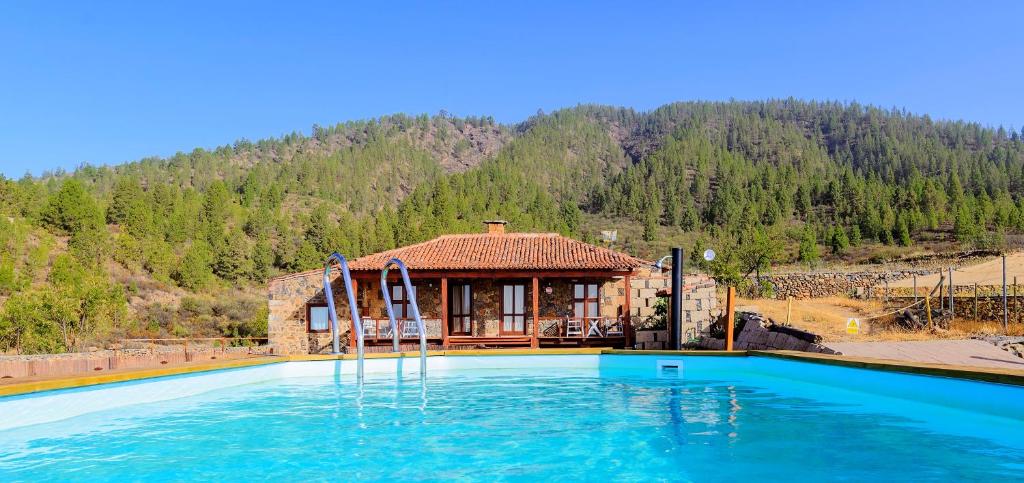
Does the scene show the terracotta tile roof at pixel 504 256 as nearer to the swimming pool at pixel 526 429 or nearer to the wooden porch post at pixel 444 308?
the wooden porch post at pixel 444 308

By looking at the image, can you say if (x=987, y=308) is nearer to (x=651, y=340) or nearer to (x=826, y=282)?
(x=651, y=340)

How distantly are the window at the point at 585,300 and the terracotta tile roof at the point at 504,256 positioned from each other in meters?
0.88


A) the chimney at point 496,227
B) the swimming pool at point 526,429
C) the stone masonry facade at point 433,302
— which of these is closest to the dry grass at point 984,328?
the stone masonry facade at point 433,302

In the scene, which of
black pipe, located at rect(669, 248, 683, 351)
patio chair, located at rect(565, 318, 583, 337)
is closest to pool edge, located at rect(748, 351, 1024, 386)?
black pipe, located at rect(669, 248, 683, 351)

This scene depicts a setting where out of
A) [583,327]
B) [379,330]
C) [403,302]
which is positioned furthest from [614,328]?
[379,330]

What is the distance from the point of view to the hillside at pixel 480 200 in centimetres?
3425

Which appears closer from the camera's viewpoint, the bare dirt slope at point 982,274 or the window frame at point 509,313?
the window frame at point 509,313

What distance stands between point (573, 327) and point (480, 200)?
160 feet

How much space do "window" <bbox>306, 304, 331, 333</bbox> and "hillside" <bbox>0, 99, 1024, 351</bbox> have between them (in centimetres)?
852

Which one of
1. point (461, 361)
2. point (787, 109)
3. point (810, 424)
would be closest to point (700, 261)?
point (461, 361)

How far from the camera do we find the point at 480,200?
216 feet

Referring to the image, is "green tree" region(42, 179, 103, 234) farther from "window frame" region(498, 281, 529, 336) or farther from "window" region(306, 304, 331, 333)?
"window frame" region(498, 281, 529, 336)

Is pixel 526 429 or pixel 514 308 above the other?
pixel 514 308

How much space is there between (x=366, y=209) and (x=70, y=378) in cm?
7266
